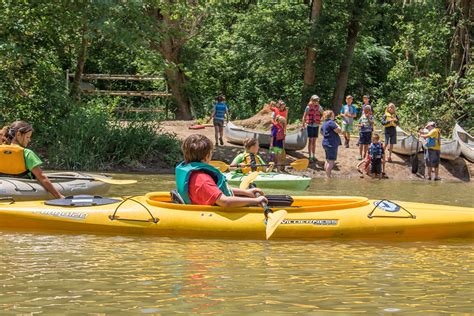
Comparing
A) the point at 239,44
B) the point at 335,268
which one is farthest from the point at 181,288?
the point at 239,44

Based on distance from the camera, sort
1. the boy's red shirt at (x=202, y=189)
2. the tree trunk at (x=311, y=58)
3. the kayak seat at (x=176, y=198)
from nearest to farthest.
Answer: the boy's red shirt at (x=202, y=189) → the kayak seat at (x=176, y=198) → the tree trunk at (x=311, y=58)

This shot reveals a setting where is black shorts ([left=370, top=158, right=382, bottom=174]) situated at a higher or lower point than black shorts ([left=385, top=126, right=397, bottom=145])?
lower

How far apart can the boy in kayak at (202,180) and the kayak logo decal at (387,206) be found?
4.04 feet

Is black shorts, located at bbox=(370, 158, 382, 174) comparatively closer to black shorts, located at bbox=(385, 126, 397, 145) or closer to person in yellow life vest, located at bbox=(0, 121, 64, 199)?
black shorts, located at bbox=(385, 126, 397, 145)

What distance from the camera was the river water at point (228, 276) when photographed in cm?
497

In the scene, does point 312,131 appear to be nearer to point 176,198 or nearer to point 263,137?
point 263,137

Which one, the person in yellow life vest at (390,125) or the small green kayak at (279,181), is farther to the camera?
the person in yellow life vest at (390,125)

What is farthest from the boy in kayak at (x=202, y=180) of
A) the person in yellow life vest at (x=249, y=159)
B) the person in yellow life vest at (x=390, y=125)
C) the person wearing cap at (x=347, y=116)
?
the person wearing cap at (x=347, y=116)

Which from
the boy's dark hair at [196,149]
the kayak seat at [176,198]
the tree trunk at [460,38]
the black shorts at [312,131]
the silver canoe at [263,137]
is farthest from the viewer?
the tree trunk at [460,38]

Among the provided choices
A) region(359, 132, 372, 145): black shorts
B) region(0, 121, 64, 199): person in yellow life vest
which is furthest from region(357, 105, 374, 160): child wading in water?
region(0, 121, 64, 199): person in yellow life vest

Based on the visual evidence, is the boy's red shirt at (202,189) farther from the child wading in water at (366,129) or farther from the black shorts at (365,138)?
the black shorts at (365,138)

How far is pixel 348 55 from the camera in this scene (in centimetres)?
2567

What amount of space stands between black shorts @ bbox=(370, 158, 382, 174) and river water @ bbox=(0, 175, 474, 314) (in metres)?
9.88

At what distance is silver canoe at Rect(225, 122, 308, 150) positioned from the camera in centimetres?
1900
